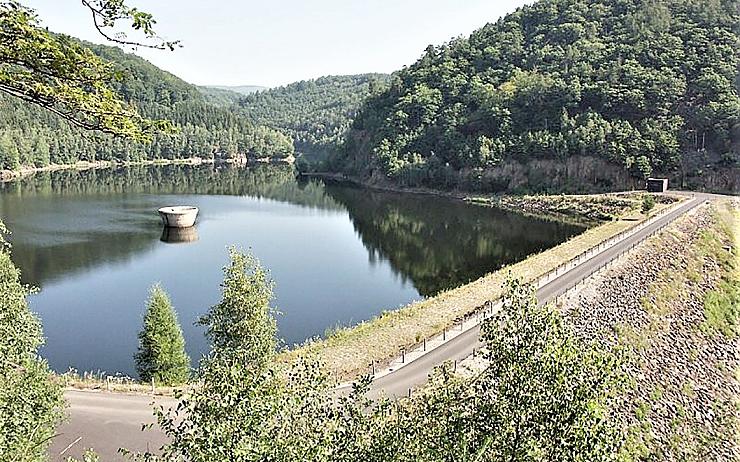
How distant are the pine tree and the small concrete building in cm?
6790

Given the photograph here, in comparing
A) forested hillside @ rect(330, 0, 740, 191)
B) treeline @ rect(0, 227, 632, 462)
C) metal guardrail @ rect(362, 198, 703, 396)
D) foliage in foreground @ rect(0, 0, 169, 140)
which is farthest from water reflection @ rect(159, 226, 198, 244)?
foliage in foreground @ rect(0, 0, 169, 140)

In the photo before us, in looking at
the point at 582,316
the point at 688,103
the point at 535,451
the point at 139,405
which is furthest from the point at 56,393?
the point at 688,103

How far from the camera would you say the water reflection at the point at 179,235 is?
60500mm

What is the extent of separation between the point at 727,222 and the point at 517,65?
73.3m

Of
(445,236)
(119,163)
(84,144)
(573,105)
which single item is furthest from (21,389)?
(119,163)

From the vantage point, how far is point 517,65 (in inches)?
4653

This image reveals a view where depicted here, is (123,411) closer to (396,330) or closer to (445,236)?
(396,330)

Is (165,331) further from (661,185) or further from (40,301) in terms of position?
(661,185)

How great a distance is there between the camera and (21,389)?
44.0 ft

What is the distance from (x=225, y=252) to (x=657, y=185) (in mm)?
55072

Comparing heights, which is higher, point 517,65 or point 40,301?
point 517,65

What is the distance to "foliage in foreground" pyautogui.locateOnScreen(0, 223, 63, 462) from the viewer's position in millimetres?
11367

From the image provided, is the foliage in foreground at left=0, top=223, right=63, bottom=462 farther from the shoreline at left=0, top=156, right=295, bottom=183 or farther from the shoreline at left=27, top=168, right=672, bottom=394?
the shoreline at left=0, top=156, right=295, bottom=183

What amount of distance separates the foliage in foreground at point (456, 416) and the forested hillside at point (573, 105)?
231 ft
